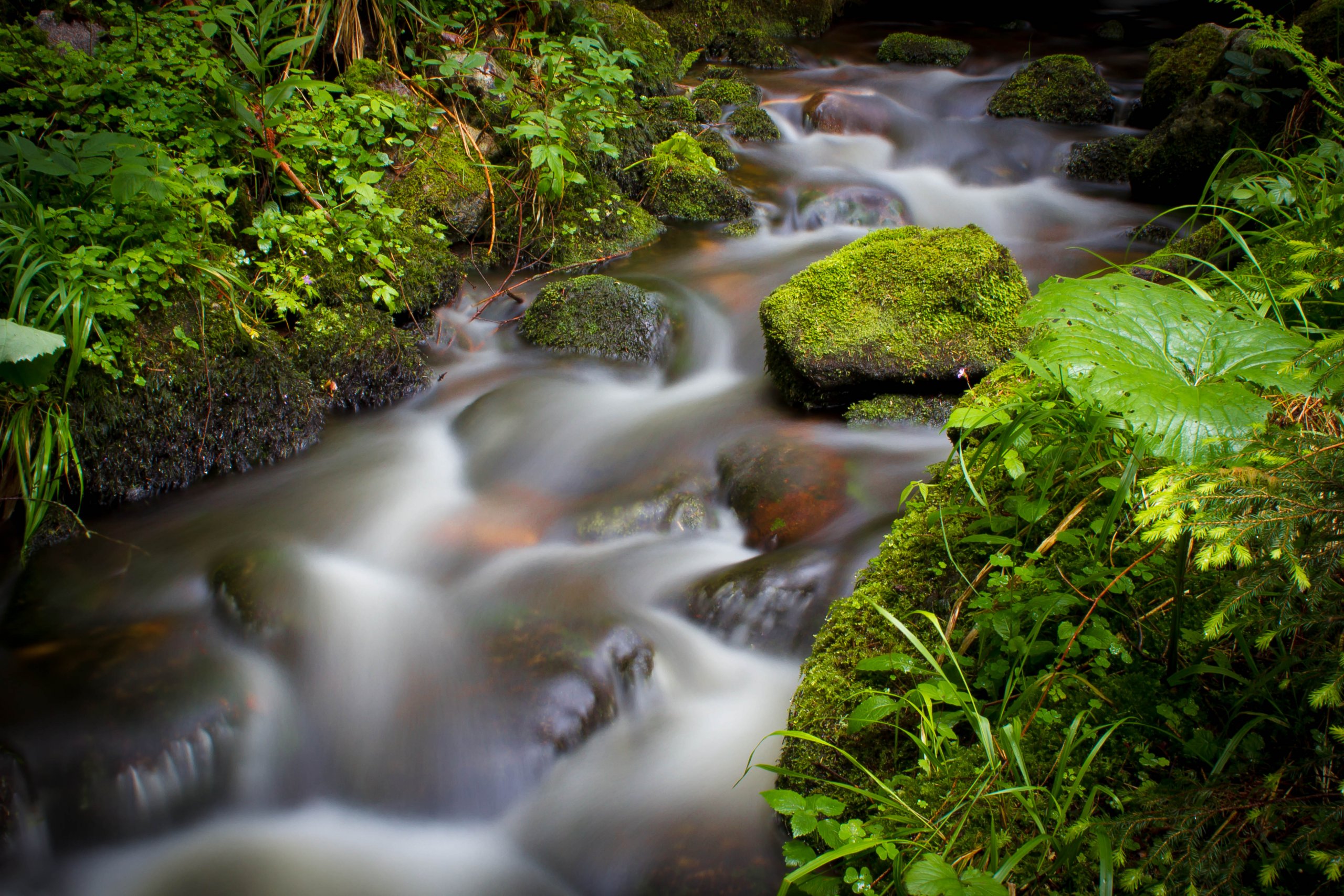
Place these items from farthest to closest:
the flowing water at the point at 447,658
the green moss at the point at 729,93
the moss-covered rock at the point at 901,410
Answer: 1. the green moss at the point at 729,93
2. the moss-covered rock at the point at 901,410
3. the flowing water at the point at 447,658

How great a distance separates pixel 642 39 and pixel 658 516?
20.3 ft

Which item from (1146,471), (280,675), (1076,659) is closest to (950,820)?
(1076,659)

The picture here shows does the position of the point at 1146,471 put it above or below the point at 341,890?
above

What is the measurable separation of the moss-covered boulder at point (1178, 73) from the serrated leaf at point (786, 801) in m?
7.02

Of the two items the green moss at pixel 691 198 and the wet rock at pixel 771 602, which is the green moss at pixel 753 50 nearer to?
the green moss at pixel 691 198

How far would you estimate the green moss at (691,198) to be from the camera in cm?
638

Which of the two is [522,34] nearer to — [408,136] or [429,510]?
[408,136]

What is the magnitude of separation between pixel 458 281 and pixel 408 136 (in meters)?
1.25

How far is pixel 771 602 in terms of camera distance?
288 centimetres

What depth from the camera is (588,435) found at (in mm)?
4199

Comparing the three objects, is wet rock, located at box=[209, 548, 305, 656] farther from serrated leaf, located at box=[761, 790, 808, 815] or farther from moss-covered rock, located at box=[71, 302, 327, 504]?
serrated leaf, located at box=[761, 790, 808, 815]

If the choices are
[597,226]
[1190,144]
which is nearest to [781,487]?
[597,226]

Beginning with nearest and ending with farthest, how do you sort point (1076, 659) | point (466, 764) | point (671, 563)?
point (1076, 659) → point (466, 764) → point (671, 563)

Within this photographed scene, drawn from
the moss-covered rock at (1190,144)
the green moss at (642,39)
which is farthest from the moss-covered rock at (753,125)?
the moss-covered rock at (1190,144)
